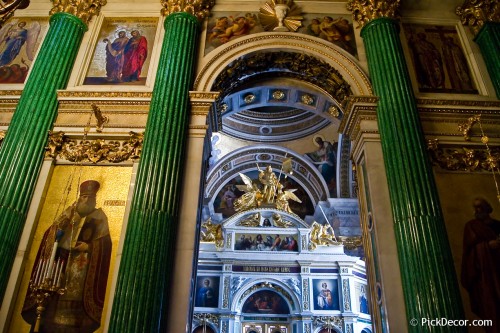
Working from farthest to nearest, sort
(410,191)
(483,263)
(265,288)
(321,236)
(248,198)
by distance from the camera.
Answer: (248,198), (321,236), (265,288), (410,191), (483,263)

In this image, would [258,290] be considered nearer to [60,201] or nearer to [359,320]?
[359,320]

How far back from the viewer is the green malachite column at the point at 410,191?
219 inches

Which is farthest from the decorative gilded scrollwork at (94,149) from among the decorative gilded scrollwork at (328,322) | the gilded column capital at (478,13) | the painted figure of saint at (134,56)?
the decorative gilded scrollwork at (328,322)

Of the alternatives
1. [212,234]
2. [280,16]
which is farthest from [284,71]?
[212,234]

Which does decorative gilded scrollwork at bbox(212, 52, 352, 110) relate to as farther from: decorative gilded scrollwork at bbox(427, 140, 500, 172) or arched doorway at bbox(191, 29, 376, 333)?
arched doorway at bbox(191, 29, 376, 333)

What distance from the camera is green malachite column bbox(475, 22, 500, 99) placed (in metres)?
7.66

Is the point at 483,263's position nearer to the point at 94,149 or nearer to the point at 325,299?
the point at 94,149

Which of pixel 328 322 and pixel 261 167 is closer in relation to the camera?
pixel 328 322

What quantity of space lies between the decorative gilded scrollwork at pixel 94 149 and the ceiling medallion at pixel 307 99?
13.5ft

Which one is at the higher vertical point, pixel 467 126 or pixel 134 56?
pixel 134 56

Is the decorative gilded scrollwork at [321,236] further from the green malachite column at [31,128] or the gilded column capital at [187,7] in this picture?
the green malachite column at [31,128]

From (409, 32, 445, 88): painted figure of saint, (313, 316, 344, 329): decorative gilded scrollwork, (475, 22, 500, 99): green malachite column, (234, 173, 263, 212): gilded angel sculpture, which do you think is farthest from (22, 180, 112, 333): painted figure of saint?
(234, 173, 263, 212): gilded angel sculpture

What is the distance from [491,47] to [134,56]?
21.8ft

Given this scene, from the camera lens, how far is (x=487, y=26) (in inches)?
316
